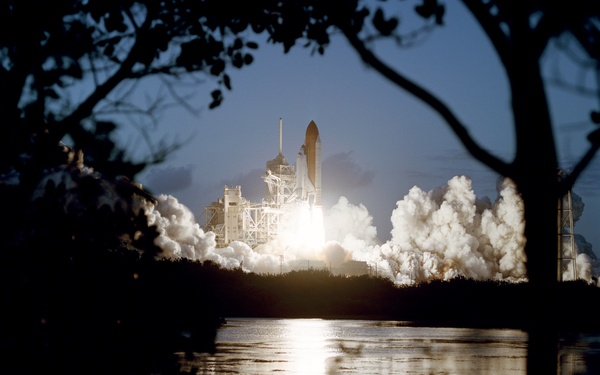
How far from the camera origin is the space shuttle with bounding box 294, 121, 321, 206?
360 ft

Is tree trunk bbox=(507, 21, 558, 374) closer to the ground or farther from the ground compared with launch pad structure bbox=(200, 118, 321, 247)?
closer to the ground

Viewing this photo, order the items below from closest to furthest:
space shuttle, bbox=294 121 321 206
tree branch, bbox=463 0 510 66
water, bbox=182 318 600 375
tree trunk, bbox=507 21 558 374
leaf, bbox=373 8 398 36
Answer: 1. tree trunk, bbox=507 21 558 374
2. tree branch, bbox=463 0 510 66
3. leaf, bbox=373 8 398 36
4. water, bbox=182 318 600 375
5. space shuttle, bbox=294 121 321 206

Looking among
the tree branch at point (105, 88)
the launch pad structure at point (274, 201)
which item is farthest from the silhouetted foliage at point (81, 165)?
the launch pad structure at point (274, 201)

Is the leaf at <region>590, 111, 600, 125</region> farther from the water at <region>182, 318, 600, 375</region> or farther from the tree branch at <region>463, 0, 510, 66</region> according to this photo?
the water at <region>182, 318, 600, 375</region>

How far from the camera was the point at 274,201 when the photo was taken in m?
114

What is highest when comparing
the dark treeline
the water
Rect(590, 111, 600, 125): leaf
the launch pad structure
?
the launch pad structure

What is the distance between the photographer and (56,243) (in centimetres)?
873

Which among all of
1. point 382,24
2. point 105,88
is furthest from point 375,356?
point 382,24

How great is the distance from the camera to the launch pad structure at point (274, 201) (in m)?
110

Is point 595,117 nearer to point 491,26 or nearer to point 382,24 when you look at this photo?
point 491,26

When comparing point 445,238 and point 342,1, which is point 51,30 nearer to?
point 342,1

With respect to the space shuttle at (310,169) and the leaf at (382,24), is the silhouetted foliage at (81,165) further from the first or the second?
the space shuttle at (310,169)

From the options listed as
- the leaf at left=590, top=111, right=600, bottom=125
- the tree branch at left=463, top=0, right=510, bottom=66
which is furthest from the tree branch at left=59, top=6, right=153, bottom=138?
the leaf at left=590, top=111, right=600, bottom=125

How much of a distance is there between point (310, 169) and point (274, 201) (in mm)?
6543
